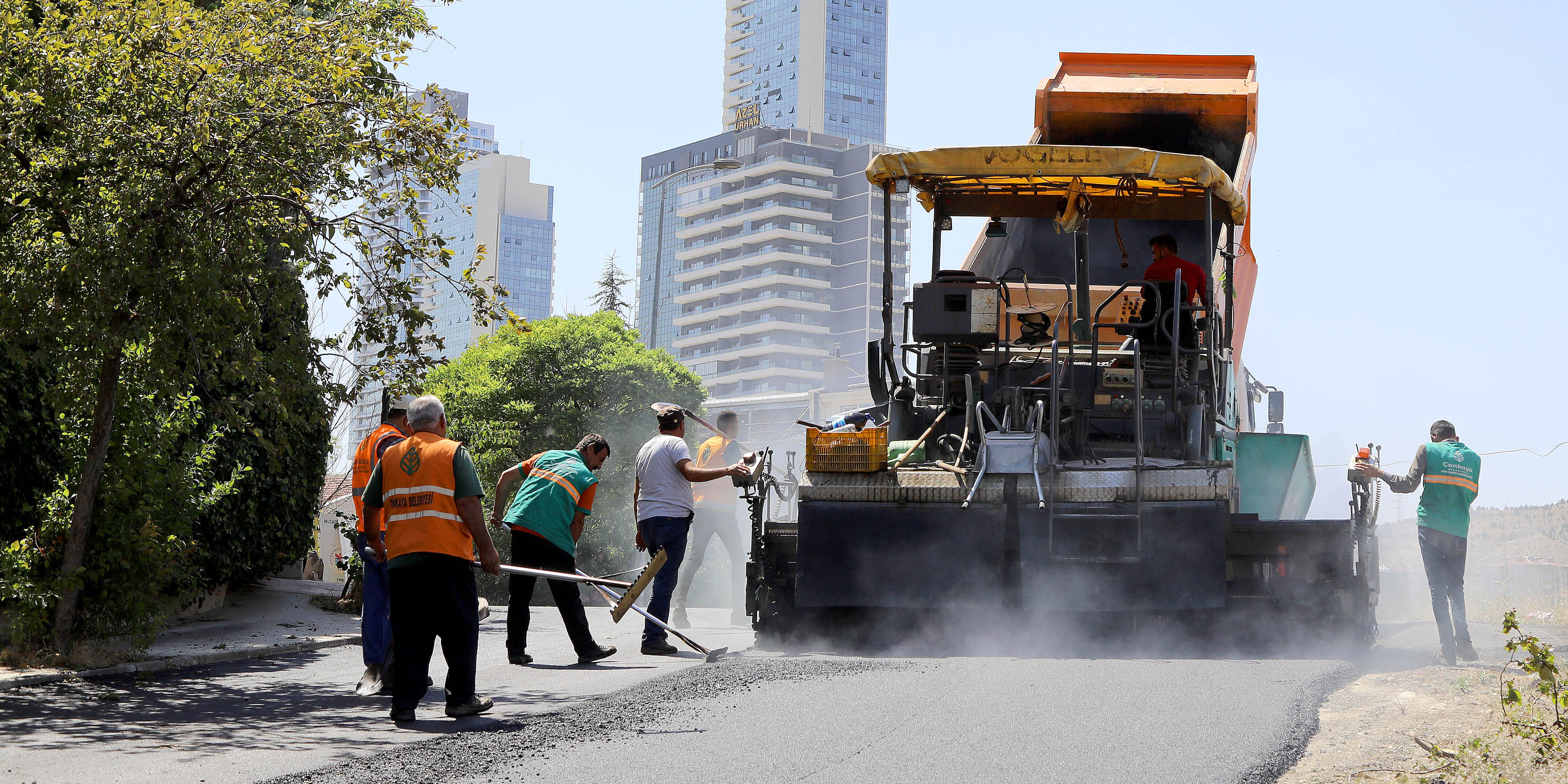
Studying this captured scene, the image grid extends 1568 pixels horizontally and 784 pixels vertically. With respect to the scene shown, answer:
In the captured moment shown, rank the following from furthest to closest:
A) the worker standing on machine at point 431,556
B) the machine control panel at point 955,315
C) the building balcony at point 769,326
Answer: the building balcony at point 769,326 → the machine control panel at point 955,315 → the worker standing on machine at point 431,556

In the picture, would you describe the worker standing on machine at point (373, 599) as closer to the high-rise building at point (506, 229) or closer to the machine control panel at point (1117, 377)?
the machine control panel at point (1117, 377)

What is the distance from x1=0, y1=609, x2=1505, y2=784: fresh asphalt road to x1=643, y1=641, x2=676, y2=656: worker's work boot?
0.58m

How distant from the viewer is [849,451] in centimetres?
819

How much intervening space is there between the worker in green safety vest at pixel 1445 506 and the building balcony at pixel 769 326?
11547 centimetres

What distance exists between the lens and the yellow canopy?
8.66 metres

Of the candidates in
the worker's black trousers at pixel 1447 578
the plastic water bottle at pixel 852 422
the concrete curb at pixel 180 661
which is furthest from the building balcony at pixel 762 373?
the worker's black trousers at pixel 1447 578

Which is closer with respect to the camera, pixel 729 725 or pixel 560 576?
pixel 729 725

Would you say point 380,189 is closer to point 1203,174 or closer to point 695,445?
point 1203,174

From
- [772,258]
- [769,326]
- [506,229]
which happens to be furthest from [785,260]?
[506,229]

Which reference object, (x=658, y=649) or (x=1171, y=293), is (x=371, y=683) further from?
(x=1171, y=293)

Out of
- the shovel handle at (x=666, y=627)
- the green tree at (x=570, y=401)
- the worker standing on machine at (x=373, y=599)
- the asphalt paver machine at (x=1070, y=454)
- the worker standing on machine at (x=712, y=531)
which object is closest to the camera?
the worker standing on machine at (x=373, y=599)

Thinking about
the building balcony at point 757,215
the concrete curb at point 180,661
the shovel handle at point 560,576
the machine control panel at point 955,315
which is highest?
the building balcony at point 757,215

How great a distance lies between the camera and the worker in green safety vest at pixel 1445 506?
884cm

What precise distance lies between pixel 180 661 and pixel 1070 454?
536 centimetres
